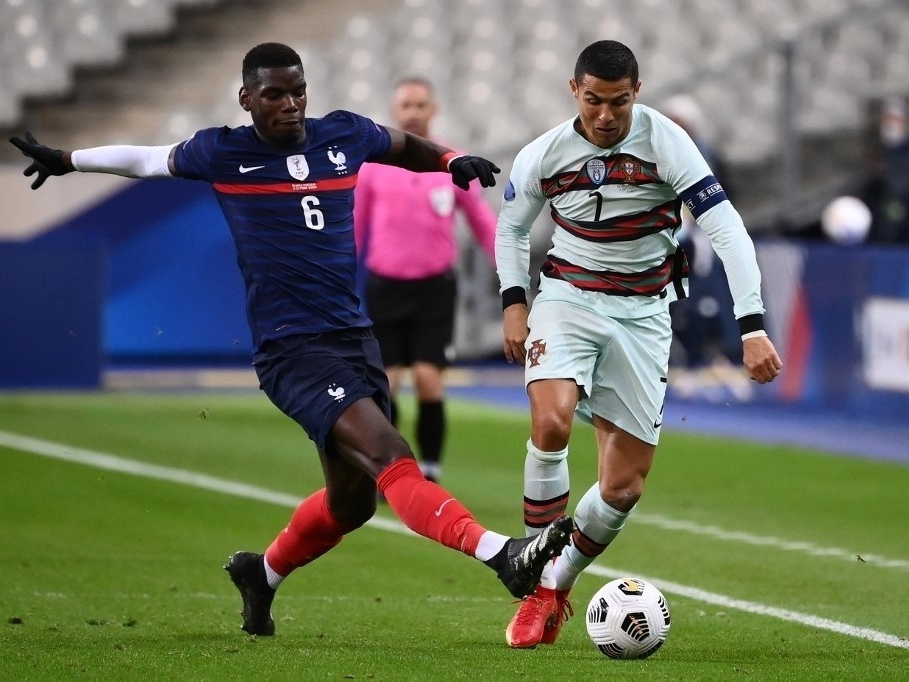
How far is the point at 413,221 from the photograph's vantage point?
9.87m

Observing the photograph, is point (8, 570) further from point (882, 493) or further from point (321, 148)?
point (882, 493)

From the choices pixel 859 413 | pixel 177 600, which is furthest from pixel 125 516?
pixel 859 413

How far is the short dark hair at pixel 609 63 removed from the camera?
572cm

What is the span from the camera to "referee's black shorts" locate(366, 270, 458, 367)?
9812mm

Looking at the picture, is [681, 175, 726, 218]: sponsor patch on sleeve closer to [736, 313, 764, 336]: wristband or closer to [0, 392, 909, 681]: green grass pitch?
[736, 313, 764, 336]: wristband

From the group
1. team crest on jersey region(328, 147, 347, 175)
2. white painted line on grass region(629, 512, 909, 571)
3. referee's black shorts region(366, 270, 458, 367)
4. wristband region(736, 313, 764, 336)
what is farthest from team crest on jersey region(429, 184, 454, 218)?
wristband region(736, 313, 764, 336)

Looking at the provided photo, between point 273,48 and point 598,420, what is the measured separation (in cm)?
177

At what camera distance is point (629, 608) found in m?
5.58

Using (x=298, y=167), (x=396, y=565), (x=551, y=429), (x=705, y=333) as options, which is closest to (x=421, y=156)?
(x=298, y=167)

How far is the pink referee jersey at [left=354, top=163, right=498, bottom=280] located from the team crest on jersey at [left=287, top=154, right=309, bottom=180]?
13.4 ft

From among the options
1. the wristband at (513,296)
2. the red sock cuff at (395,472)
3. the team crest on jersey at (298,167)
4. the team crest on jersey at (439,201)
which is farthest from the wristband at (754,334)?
the team crest on jersey at (439,201)

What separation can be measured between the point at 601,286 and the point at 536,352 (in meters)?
0.35

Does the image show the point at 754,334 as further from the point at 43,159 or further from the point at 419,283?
the point at 419,283

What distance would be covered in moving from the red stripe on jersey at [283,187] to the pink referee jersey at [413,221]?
4051 mm
